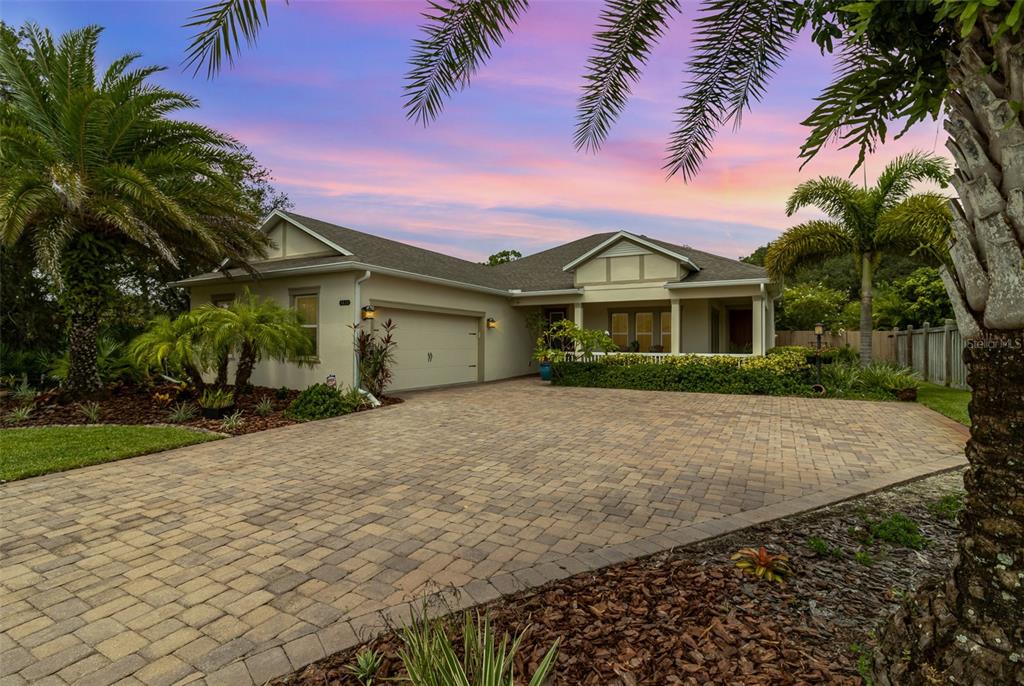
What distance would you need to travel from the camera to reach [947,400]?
34.2ft

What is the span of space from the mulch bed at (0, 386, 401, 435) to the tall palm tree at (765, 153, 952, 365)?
447 inches

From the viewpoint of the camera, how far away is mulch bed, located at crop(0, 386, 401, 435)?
791cm

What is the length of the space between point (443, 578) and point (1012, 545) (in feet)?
8.72

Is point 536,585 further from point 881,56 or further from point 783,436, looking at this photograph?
point 783,436

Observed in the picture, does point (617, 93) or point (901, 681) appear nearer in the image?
point (901, 681)

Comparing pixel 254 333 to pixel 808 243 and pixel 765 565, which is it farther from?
pixel 808 243

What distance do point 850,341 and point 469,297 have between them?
54.4 ft

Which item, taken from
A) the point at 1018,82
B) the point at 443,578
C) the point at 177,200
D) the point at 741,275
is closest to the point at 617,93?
the point at 1018,82

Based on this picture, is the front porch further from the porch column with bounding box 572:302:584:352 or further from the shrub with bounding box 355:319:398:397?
the shrub with bounding box 355:319:398:397

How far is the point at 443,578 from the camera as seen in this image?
2973 mm

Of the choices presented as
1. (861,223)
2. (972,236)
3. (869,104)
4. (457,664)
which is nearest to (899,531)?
(972,236)

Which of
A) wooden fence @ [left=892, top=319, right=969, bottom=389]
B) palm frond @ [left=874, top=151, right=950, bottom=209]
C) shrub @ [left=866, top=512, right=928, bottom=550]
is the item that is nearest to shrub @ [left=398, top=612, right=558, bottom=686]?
shrub @ [left=866, top=512, right=928, bottom=550]

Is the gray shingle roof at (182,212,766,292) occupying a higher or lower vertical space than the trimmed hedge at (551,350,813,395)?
higher

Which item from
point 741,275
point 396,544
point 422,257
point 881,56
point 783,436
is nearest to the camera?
point 881,56
